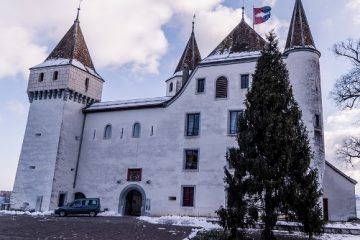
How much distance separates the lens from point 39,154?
34.1 m

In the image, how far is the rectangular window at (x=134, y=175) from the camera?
31.8m

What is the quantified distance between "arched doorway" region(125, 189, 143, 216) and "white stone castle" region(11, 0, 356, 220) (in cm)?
9

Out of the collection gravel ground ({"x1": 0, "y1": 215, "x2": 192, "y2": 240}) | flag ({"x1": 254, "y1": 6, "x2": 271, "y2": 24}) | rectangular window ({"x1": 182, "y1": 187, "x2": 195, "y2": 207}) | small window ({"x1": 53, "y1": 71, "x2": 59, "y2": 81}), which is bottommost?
gravel ground ({"x1": 0, "y1": 215, "x2": 192, "y2": 240})

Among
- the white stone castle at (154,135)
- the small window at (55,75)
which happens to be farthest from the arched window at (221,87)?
the small window at (55,75)

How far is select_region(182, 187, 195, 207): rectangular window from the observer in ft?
95.6

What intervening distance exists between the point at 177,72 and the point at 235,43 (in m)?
11.0

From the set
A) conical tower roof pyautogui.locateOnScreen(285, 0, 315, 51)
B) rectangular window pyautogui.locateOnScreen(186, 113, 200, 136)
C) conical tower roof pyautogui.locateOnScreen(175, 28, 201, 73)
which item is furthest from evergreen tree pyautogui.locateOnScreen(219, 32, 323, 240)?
conical tower roof pyautogui.locateOnScreen(175, 28, 201, 73)

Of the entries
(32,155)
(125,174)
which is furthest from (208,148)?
(32,155)

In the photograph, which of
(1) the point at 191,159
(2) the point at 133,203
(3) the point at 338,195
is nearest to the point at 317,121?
(3) the point at 338,195

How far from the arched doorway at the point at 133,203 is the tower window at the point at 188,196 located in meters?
5.11

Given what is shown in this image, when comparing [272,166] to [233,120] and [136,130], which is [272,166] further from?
[136,130]

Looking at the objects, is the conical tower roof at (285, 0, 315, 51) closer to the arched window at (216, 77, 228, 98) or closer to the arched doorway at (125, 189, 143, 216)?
the arched window at (216, 77, 228, 98)

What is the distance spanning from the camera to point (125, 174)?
32375mm

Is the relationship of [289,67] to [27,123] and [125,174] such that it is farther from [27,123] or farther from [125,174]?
[27,123]
